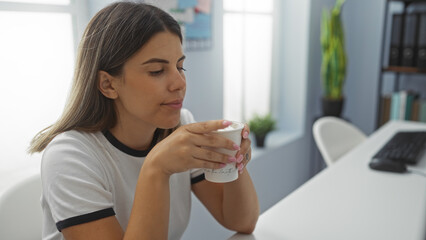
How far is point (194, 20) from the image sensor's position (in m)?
1.88

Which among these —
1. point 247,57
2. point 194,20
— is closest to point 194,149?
point 194,20

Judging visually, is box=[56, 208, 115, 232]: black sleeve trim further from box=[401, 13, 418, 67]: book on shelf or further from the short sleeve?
box=[401, 13, 418, 67]: book on shelf

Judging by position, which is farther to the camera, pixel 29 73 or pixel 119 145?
pixel 29 73

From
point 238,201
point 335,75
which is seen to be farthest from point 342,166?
point 335,75

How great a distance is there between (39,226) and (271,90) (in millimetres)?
2247

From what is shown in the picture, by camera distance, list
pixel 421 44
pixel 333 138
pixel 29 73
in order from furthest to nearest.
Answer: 1. pixel 421 44
2. pixel 333 138
3. pixel 29 73

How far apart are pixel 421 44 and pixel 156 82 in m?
2.42

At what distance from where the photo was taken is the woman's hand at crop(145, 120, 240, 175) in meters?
0.74

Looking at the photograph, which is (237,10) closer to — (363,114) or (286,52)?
(286,52)

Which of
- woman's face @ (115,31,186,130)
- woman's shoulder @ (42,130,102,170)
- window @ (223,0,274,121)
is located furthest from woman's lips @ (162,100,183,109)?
window @ (223,0,274,121)

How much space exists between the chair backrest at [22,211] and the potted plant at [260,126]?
163cm

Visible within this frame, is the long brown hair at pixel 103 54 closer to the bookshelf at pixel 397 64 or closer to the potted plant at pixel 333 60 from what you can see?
→ the potted plant at pixel 333 60

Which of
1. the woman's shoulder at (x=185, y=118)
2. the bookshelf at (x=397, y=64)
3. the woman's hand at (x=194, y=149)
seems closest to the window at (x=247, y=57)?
the bookshelf at (x=397, y=64)

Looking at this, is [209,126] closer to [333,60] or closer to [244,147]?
[244,147]
